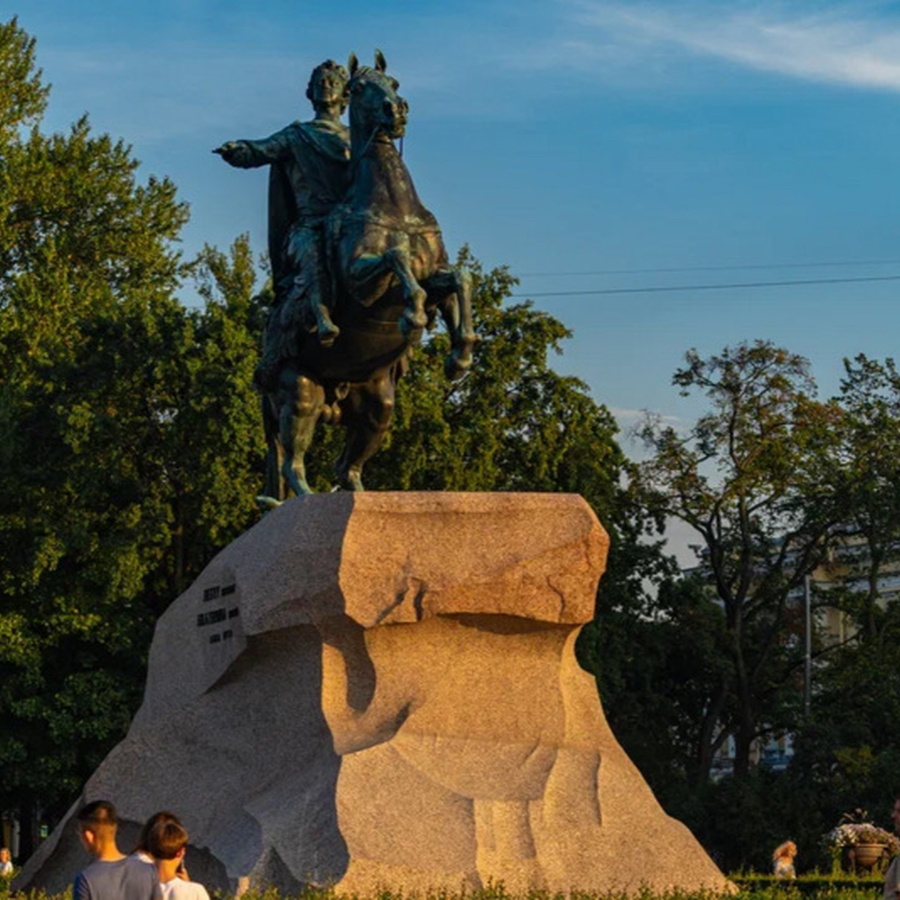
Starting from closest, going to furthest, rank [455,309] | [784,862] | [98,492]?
[455,309] → [784,862] → [98,492]

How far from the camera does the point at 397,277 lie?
45.4 ft

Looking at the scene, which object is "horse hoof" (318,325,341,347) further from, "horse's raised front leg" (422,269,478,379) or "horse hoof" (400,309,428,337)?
"horse hoof" (400,309,428,337)

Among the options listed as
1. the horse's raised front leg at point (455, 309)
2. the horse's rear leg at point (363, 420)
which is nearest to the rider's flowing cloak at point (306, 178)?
the horse's rear leg at point (363, 420)

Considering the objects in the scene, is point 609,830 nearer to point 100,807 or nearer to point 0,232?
point 100,807

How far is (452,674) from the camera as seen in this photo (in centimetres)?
1318

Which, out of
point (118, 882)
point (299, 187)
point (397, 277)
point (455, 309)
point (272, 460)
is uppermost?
point (299, 187)

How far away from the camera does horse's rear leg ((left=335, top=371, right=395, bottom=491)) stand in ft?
51.4

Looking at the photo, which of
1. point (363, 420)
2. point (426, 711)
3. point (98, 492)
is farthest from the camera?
point (98, 492)

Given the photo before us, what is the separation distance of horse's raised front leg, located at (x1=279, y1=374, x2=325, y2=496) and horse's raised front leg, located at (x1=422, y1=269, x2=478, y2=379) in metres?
1.75

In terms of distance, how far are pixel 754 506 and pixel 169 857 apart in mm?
35951

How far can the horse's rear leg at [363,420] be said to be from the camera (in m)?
15.7

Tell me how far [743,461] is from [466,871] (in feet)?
102

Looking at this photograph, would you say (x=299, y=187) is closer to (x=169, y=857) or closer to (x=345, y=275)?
(x=345, y=275)

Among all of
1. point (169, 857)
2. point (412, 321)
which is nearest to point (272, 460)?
point (412, 321)
